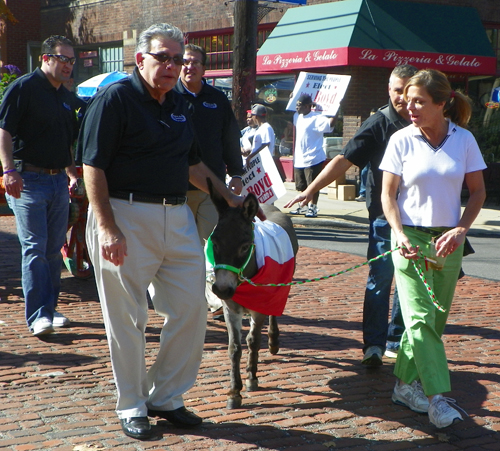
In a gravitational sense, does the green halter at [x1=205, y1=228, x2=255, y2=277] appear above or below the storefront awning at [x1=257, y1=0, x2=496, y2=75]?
below

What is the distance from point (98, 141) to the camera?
4.00 meters

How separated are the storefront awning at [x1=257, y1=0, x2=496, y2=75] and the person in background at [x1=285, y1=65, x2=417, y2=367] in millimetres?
12067

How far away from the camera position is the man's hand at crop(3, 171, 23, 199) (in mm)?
6012

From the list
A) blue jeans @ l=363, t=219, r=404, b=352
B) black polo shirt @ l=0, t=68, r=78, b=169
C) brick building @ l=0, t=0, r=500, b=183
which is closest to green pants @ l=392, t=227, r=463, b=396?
blue jeans @ l=363, t=219, r=404, b=352

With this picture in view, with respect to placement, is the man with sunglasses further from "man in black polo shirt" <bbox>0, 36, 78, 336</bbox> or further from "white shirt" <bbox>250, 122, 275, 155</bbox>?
"white shirt" <bbox>250, 122, 275, 155</bbox>

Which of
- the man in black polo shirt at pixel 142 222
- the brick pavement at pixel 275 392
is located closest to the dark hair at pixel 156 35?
the man in black polo shirt at pixel 142 222

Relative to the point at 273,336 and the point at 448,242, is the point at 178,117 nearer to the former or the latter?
the point at 448,242

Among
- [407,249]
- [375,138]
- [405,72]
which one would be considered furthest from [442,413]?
[405,72]

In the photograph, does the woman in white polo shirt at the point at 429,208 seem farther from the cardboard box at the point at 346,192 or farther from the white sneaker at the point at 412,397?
the cardboard box at the point at 346,192

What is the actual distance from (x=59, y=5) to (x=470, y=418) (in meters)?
26.9

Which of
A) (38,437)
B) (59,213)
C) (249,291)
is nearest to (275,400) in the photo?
(249,291)

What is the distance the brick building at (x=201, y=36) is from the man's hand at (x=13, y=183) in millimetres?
7398

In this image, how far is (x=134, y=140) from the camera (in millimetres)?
4105

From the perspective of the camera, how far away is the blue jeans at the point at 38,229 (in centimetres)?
620
